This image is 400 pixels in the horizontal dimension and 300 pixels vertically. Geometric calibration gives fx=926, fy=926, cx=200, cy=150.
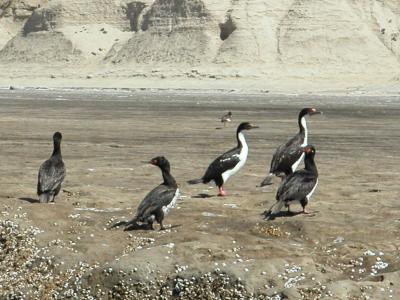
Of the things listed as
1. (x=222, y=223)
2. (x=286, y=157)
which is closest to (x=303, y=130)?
(x=286, y=157)

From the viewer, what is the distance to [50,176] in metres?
15.9

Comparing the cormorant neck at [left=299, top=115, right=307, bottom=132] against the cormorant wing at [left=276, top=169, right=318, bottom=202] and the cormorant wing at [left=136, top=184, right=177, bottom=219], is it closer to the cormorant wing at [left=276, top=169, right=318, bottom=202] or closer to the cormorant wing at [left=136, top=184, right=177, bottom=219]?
the cormorant wing at [left=276, top=169, right=318, bottom=202]

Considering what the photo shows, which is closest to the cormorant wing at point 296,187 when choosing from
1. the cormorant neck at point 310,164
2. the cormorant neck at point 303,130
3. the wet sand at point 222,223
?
the cormorant neck at point 310,164

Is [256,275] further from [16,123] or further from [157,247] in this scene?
[16,123]

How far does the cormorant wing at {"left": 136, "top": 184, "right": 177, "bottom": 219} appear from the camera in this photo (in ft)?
44.8

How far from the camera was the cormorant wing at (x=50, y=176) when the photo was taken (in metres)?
15.6

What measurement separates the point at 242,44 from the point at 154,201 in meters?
114

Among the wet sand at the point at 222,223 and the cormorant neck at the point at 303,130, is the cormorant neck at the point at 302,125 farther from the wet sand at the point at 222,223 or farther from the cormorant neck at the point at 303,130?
the wet sand at the point at 222,223

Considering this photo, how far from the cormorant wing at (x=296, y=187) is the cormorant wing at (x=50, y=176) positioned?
390 cm

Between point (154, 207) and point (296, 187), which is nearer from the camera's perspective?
point (154, 207)

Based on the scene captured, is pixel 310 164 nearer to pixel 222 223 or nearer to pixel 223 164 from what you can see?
pixel 222 223

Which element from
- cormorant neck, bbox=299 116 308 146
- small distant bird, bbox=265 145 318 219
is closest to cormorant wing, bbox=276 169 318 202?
small distant bird, bbox=265 145 318 219

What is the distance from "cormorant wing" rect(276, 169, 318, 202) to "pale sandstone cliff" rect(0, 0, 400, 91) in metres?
94.1

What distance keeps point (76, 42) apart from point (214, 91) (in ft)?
151
